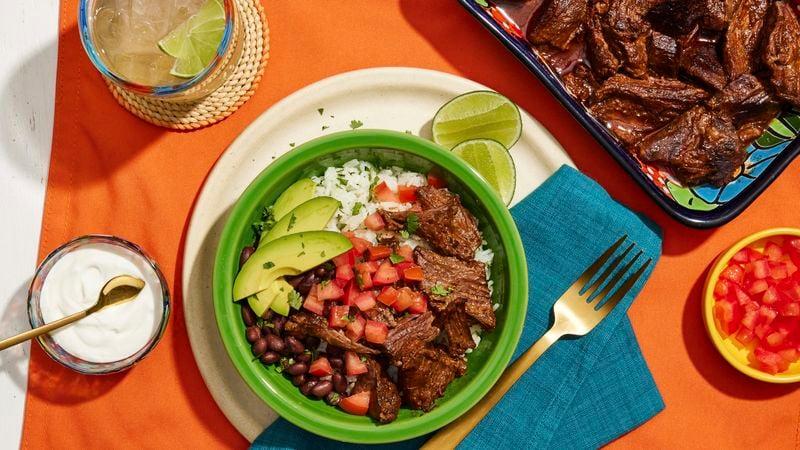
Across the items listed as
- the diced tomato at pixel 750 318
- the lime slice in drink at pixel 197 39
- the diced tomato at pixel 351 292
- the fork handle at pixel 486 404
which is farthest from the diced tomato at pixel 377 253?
the diced tomato at pixel 750 318

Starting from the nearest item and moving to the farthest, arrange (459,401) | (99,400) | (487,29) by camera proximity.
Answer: (459,401)
(487,29)
(99,400)

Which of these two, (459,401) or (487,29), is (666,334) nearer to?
(459,401)

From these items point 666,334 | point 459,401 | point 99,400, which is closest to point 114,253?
point 99,400

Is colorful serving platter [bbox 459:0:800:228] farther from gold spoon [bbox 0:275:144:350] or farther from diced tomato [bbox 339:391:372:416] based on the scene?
gold spoon [bbox 0:275:144:350]

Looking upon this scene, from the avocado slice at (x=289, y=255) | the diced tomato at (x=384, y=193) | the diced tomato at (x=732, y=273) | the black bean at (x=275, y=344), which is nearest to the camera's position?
the avocado slice at (x=289, y=255)

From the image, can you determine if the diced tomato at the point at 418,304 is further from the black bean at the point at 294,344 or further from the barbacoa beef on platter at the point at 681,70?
the barbacoa beef on platter at the point at 681,70

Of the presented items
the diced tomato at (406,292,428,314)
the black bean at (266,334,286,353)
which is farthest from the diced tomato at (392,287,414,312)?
the black bean at (266,334,286,353)
